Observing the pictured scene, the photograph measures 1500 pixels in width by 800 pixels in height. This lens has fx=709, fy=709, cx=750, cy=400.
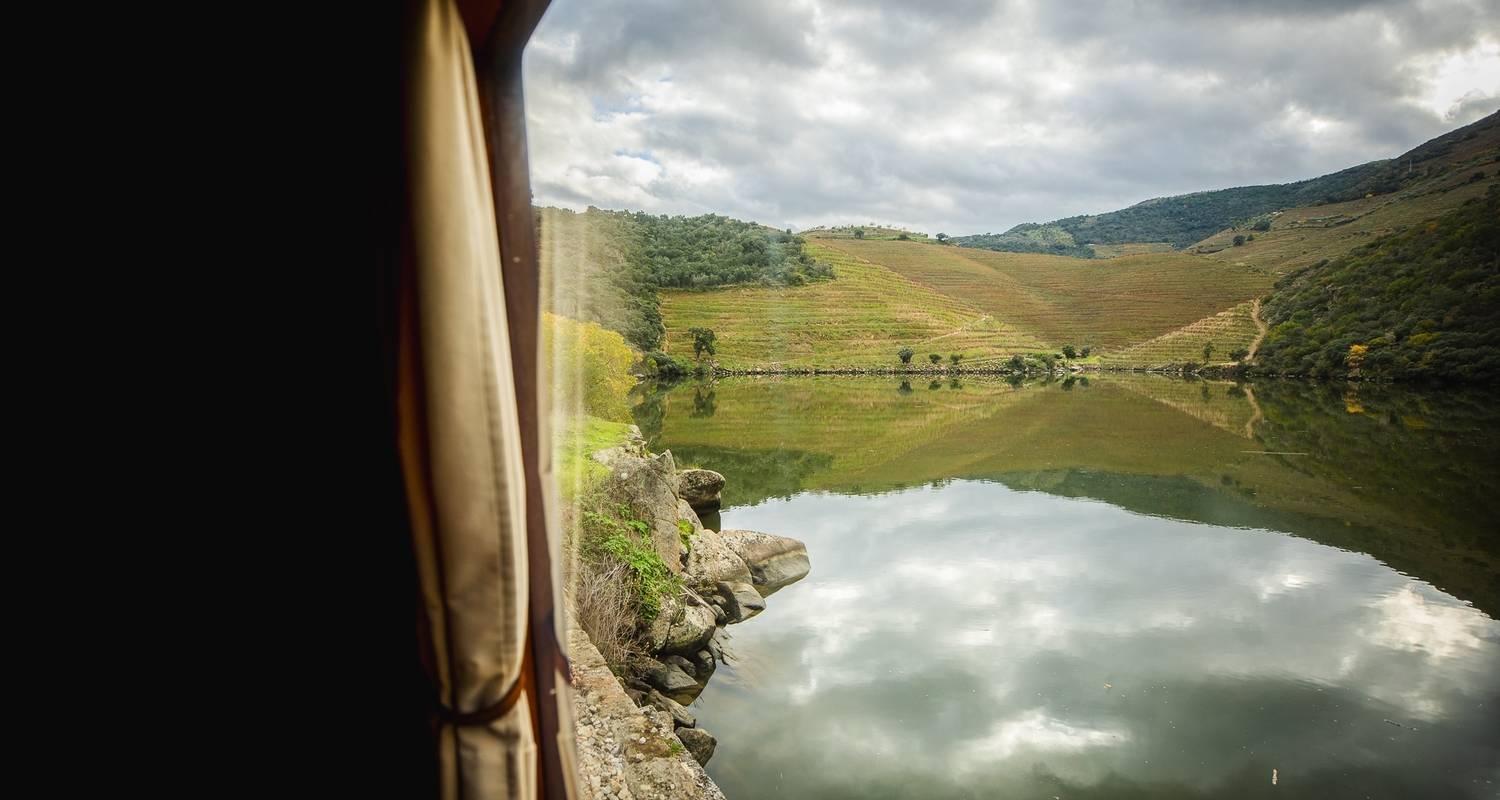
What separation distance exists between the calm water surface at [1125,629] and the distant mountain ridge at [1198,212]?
120 m

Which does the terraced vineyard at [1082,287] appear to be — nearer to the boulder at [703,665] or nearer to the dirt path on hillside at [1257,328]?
the dirt path on hillside at [1257,328]

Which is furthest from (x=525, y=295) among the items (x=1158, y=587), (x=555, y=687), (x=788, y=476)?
(x=788, y=476)

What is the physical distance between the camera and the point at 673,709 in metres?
6.04

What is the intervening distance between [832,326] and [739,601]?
62.2 metres

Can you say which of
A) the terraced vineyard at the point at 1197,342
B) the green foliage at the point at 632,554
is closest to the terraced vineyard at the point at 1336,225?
the terraced vineyard at the point at 1197,342

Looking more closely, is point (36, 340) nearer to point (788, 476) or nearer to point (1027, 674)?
point (1027, 674)

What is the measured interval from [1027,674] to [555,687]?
7.32 metres

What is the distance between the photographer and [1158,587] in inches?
398

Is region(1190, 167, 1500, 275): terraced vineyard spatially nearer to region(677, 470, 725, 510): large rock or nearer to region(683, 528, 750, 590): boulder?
region(677, 470, 725, 510): large rock

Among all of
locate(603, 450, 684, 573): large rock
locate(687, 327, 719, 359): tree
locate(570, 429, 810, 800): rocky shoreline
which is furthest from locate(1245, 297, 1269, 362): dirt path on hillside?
locate(603, 450, 684, 573): large rock

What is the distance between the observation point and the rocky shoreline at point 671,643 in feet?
13.4

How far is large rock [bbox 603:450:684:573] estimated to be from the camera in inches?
317

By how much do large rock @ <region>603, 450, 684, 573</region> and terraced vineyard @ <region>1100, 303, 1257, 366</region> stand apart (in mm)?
63072

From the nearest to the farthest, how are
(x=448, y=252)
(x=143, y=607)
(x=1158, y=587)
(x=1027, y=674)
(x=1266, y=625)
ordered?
(x=448, y=252) → (x=143, y=607) → (x=1027, y=674) → (x=1266, y=625) → (x=1158, y=587)
